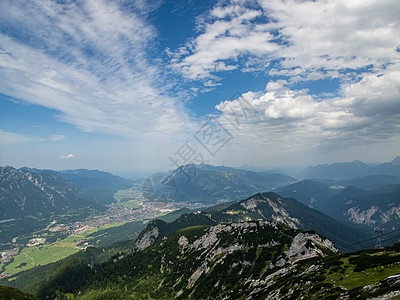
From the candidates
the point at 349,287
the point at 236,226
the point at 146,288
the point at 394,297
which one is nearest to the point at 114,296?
the point at 146,288

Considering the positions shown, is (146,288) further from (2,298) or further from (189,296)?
(2,298)

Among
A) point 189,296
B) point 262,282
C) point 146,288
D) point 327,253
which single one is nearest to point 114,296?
point 146,288

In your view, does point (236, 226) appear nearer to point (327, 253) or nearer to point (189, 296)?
point (189, 296)

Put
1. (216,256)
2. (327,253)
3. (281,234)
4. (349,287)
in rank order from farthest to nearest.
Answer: (216,256)
(281,234)
(327,253)
(349,287)

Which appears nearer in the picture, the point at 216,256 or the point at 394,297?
the point at 394,297

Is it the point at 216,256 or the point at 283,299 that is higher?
the point at 283,299

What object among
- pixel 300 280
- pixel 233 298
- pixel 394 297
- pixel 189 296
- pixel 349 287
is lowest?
pixel 189 296

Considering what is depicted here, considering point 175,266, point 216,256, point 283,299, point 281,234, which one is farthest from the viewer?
point 175,266
